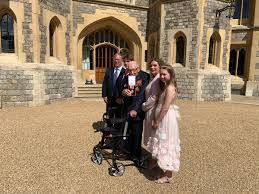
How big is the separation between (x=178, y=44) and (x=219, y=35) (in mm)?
2170

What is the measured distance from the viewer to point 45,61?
9.55m

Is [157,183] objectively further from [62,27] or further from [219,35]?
[219,35]

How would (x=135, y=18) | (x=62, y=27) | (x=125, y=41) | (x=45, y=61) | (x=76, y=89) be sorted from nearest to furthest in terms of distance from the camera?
(x=45, y=61) < (x=62, y=27) < (x=76, y=89) < (x=135, y=18) < (x=125, y=41)

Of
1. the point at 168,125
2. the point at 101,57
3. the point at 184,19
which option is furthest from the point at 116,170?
the point at 101,57

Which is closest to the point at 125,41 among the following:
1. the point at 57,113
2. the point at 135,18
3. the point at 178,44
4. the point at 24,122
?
the point at 135,18

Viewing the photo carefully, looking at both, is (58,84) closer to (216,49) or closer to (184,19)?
(184,19)

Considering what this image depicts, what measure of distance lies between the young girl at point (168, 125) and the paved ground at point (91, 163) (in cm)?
36

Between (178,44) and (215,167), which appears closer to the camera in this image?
(215,167)

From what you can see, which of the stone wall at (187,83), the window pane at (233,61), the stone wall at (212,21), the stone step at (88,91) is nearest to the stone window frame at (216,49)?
the stone wall at (212,21)

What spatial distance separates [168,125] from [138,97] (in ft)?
2.31

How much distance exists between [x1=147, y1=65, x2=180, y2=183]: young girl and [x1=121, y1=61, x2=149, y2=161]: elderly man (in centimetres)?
45

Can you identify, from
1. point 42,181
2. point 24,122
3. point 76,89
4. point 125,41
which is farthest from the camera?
point 125,41

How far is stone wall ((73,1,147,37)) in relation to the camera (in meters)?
Answer: 12.5

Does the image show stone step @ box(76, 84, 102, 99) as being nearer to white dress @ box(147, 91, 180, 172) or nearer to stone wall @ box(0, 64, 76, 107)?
stone wall @ box(0, 64, 76, 107)
